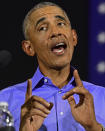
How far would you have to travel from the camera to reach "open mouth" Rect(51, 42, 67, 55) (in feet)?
5.59

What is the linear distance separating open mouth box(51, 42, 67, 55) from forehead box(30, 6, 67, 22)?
0.17 meters

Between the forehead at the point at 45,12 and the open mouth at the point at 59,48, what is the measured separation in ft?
0.57

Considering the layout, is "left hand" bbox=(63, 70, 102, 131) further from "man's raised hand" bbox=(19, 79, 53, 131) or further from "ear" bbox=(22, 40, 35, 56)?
"ear" bbox=(22, 40, 35, 56)

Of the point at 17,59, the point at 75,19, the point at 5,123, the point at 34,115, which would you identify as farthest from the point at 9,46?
the point at 5,123

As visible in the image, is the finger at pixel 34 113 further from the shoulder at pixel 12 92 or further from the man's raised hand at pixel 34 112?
the shoulder at pixel 12 92

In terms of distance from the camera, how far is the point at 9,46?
2.18 meters

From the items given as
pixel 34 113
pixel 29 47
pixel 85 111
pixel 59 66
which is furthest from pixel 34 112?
pixel 29 47

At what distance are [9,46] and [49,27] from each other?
0.52m

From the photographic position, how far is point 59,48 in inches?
67.6

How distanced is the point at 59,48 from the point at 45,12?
0.21 meters

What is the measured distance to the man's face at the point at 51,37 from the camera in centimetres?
170

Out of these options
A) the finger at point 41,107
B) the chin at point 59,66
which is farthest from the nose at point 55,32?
the finger at point 41,107

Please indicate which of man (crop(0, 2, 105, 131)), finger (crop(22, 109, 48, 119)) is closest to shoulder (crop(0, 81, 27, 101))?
man (crop(0, 2, 105, 131))

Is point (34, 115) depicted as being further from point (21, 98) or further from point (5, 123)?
point (21, 98)
